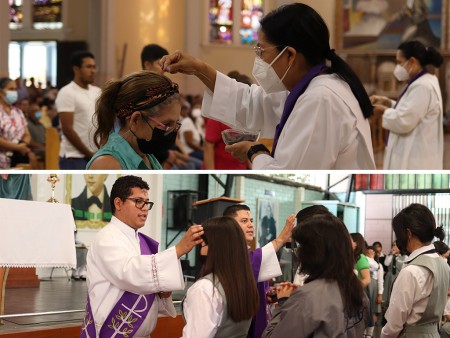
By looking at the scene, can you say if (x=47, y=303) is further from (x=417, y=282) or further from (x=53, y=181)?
(x=417, y=282)

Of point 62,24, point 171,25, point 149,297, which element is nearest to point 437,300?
point 149,297

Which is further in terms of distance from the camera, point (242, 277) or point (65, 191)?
point (65, 191)

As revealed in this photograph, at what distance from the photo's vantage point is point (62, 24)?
1980 centimetres

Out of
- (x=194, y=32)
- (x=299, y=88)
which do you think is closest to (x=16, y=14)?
(x=194, y=32)

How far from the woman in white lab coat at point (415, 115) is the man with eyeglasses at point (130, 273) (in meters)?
4.25

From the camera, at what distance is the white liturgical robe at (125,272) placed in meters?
2.79

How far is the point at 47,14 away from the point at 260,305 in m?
18.3

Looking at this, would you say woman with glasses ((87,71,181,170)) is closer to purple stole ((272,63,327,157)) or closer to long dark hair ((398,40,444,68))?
purple stole ((272,63,327,157))

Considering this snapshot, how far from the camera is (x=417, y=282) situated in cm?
317

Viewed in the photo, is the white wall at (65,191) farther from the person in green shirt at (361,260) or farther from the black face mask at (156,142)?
the person in green shirt at (361,260)

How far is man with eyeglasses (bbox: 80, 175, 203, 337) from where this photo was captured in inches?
110

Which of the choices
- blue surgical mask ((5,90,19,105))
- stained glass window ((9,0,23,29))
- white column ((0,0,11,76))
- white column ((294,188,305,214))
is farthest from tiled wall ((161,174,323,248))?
stained glass window ((9,0,23,29))

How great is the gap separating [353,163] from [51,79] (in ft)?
62.7

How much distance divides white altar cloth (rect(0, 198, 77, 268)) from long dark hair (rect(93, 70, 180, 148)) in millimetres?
380
